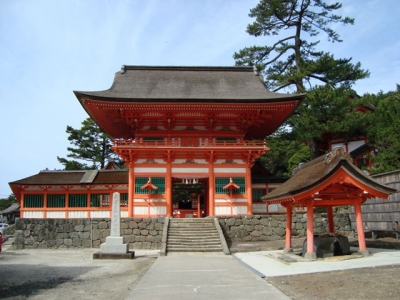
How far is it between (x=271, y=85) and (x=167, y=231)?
19615 millimetres

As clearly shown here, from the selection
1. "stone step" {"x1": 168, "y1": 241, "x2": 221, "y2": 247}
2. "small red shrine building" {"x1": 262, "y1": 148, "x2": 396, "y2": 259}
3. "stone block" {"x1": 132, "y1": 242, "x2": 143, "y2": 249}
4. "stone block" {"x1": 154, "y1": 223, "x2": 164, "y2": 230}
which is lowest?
"stone block" {"x1": 132, "y1": 242, "x2": 143, "y2": 249}

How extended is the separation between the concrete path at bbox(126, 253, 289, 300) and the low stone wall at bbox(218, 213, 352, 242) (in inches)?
300

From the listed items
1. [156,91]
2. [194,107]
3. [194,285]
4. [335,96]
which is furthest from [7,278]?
[335,96]

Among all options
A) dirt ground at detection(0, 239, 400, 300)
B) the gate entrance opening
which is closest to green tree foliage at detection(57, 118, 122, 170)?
the gate entrance opening

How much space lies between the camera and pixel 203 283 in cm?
938

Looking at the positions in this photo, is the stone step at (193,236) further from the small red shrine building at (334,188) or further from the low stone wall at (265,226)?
the small red shrine building at (334,188)

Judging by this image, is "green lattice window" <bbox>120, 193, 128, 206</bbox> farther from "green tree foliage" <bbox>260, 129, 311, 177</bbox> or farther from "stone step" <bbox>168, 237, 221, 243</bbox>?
"green tree foliage" <bbox>260, 129, 311, 177</bbox>

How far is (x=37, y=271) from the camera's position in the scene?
12.7 metres

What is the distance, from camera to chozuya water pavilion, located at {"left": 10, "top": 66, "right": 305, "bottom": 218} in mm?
21766

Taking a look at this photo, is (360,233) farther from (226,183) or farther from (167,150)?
(167,150)

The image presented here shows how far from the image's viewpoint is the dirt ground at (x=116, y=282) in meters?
7.90

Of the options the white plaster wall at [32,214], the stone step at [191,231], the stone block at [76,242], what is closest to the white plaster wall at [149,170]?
the stone step at [191,231]

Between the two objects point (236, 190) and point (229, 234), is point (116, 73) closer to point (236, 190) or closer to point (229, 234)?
point (236, 190)

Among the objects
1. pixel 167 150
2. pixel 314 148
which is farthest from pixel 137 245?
pixel 314 148
